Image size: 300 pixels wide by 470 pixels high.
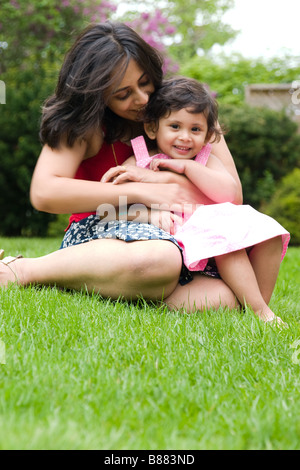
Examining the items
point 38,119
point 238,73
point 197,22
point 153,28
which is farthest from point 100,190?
point 197,22

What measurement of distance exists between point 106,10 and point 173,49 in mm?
9681

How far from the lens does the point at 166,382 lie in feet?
4.95

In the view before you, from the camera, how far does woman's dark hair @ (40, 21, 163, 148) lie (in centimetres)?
251

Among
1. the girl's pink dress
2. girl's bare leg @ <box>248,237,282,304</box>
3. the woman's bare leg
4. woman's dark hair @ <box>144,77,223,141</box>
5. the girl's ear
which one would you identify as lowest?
the woman's bare leg

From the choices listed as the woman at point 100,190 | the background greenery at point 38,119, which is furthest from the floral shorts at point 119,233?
the background greenery at point 38,119

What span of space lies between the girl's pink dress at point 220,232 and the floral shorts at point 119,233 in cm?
7

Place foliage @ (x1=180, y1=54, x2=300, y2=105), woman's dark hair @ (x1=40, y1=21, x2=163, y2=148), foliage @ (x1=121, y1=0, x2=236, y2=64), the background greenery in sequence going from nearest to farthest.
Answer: woman's dark hair @ (x1=40, y1=21, x2=163, y2=148), the background greenery, foliage @ (x1=180, y1=54, x2=300, y2=105), foliage @ (x1=121, y1=0, x2=236, y2=64)

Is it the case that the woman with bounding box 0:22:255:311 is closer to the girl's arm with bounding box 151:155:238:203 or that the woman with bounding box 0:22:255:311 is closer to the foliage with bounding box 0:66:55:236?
the girl's arm with bounding box 151:155:238:203

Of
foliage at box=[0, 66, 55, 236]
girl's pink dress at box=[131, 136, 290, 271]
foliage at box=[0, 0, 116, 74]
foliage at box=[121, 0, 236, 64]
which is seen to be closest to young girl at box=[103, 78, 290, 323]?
girl's pink dress at box=[131, 136, 290, 271]

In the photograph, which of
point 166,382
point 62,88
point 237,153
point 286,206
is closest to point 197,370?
point 166,382

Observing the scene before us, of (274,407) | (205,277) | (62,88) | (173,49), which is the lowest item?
(173,49)

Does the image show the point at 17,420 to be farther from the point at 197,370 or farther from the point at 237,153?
the point at 237,153

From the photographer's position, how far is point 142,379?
1.53 meters

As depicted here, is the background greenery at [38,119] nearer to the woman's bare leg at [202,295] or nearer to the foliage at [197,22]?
the woman's bare leg at [202,295]
